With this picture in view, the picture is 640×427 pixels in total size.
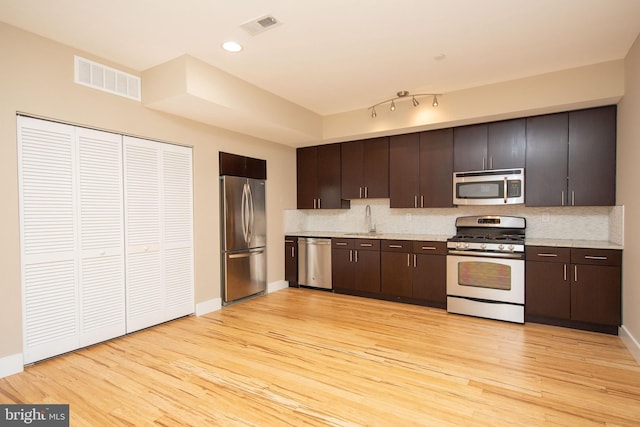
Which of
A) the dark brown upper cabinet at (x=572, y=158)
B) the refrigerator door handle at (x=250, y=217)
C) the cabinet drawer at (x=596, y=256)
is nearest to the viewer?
the cabinet drawer at (x=596, y=256)

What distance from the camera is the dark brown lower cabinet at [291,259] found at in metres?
5.46

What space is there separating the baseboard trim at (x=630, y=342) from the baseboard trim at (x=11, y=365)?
16.4 feet

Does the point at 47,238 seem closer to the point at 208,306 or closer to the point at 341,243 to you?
the point at 208,306

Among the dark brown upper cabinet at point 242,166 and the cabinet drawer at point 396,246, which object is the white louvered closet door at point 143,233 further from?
the cabinet drawer at point 396,246

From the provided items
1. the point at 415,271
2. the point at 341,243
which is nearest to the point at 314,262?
the point at 341,243

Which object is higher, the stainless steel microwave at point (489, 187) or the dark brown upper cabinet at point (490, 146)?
the dark brown upper cabinet at point (490, 146)

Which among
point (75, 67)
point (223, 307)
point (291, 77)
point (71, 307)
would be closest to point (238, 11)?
point (291, 77)

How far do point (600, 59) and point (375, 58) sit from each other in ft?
7.30

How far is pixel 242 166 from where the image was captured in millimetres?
4672

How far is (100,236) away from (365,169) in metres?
3.57

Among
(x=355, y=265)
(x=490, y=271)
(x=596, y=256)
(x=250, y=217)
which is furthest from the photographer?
Answer: (x=355, y=265)

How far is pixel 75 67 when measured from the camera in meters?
2.97

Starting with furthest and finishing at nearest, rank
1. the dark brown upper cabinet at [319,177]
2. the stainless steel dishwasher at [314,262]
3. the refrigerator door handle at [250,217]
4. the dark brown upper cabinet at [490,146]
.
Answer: the dark brown upper cabinet at [319,177], the stainless steel dishwasher at [314,262], the refrigerator door handle at [250,217], the dark brown upper cabinet at [490,146]

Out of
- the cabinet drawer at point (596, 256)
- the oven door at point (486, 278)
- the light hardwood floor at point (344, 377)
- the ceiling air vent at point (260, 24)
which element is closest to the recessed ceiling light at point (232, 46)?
the ceiling air vent at point (260, 24)
